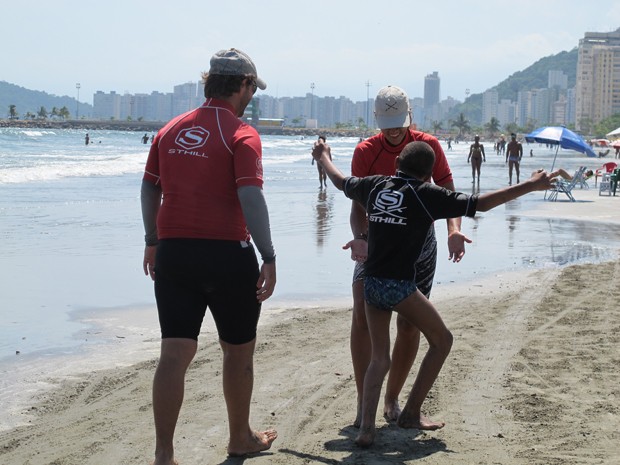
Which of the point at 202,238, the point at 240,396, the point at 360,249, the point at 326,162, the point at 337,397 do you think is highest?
the point at 326,162

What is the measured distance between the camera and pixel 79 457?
4.40 metres

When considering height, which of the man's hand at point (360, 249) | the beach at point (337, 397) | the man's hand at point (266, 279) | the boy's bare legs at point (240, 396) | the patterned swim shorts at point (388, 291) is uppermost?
the man's hand at point (360, 249)

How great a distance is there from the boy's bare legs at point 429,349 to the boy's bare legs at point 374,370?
11 cm

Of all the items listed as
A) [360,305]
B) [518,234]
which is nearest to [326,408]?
[360,305]

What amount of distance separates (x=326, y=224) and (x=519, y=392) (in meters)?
10.9

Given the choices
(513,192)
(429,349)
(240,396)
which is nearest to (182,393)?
(240,396)

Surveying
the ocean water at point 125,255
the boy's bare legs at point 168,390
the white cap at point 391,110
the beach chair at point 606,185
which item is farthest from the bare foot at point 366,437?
the beach chair at point 606,185

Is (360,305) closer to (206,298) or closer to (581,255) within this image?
(206,298)

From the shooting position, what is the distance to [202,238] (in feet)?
13.1

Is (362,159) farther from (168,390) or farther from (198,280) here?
(168,390)

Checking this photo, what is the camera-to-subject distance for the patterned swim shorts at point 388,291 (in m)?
4.42

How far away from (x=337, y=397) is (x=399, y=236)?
1.43m

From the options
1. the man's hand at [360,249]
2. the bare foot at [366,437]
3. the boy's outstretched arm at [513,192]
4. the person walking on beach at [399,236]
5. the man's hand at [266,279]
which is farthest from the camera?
the man's hand at [360,249]

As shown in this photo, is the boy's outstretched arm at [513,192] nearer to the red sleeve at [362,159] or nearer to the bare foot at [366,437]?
the red sleeve at [362,159]
